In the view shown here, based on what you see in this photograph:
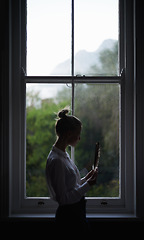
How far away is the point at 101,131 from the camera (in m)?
2.32

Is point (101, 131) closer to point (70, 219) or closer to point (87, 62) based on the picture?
point (87, 62)

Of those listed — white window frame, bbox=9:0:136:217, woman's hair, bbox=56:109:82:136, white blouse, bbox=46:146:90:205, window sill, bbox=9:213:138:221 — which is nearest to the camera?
white blouse, bbox=46:146:90:205

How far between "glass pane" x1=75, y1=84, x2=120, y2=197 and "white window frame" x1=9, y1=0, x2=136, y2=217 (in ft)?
0.18

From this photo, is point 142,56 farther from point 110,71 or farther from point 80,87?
point 80,87

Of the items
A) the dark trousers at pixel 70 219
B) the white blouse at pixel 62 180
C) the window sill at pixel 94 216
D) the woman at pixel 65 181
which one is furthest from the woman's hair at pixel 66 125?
the window sill at pixel 94 216

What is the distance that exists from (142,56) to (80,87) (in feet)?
1.90

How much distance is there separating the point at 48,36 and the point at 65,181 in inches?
53.2

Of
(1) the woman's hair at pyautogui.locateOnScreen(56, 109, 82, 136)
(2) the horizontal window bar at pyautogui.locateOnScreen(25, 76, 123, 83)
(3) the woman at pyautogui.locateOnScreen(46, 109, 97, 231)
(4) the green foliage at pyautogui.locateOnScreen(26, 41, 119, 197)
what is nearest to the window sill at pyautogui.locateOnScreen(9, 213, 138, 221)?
(4) the green foliage at pyautogui.locateOnScreen(26, 41, 119, 197)

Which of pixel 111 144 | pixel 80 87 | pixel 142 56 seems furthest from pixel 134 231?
pixel 142 56

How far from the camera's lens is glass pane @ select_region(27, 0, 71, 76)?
235 centimetres

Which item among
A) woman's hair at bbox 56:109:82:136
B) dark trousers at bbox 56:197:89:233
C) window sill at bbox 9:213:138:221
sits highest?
woman's hair at bbox 56:109:82:136

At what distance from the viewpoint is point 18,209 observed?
2271mm

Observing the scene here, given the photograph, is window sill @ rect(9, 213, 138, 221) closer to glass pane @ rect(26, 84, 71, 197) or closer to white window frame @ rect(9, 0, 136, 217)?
white window frame @ rect(9, 0, 136, 217)

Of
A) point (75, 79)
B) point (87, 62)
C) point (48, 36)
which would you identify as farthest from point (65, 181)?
point (48, 36)
